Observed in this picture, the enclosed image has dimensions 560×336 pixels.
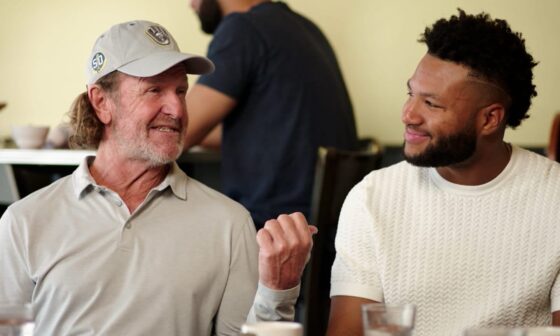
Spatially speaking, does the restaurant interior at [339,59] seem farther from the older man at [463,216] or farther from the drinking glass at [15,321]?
the drinking glass at [15,321]

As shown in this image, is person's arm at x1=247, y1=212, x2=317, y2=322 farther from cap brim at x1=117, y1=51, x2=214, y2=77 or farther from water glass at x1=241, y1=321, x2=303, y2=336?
cap brim at x1=117, y1=51, x2=214, y2=77

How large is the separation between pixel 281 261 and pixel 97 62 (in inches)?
28.6

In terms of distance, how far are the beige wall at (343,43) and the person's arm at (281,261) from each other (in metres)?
2.59

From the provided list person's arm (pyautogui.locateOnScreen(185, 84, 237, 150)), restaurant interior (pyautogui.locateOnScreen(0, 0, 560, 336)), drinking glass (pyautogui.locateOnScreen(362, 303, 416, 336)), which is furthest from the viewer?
restaurant interior (pyautogui.locateOnScreen(0, 0, 560, 336))

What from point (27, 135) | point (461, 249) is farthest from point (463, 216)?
point (27, 135)

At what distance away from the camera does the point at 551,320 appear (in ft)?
6.13

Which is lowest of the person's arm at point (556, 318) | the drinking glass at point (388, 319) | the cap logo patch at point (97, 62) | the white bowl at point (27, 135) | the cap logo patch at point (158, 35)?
the white bowl at point (27, 135)

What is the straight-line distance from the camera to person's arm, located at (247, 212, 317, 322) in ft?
4.84

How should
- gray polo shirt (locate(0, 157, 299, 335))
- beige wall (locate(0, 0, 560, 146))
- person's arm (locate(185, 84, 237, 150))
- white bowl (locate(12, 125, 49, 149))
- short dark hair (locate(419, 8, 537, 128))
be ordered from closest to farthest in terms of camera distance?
gray polo shirt (locate(0, 157, 299, 335)) → short dark hair (locate(419, 8, 537, 128)) → person's arm (locate(185, 84, 237, 150)) → white bowl (locate(12, 125, 49, 149)) → beige wall (locate(0, 0, 560, 146))

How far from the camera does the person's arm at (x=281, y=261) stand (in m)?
1.48

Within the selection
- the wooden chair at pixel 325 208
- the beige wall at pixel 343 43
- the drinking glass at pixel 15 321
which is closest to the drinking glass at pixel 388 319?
the drinking glass at pixel 15 321

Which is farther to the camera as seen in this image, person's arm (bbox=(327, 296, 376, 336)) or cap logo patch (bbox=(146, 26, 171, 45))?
cap logo patch (bbox=(146, 26, 171, 45))

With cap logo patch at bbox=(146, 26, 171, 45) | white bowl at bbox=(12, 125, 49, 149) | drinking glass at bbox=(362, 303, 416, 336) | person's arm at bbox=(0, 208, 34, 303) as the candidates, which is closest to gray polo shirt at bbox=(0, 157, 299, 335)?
person's arm at bbox=(0, 208, 34, 303)

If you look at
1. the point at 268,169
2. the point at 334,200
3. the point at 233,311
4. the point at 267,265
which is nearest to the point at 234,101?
the point at 268,169
